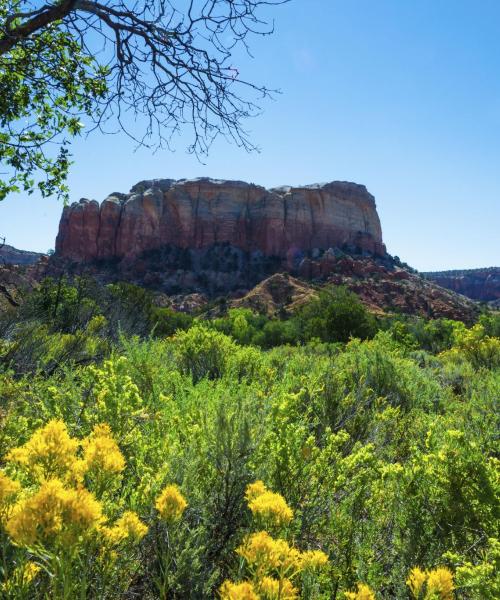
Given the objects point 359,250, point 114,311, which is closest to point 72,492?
point 114,311

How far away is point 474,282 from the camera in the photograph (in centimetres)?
13450

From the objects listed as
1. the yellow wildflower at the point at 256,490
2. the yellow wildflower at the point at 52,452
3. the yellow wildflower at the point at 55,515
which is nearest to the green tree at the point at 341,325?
the yellow wildflower at the point at 256,490

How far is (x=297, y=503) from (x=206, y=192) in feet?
297

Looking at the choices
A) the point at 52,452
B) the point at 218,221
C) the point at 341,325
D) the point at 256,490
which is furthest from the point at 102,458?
the point at 218,221

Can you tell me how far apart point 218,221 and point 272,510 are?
8582cm

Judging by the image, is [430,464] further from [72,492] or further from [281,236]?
[281,236]

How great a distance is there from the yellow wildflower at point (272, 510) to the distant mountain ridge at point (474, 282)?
136527 mm

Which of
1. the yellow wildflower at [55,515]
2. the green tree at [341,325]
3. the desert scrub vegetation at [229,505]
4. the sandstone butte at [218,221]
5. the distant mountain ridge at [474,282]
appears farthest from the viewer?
the distant mountain ridge at [474,282]

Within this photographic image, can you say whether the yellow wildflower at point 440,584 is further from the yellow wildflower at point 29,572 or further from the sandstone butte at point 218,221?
the sandstone butte at point 218,221

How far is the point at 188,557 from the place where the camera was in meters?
1.55

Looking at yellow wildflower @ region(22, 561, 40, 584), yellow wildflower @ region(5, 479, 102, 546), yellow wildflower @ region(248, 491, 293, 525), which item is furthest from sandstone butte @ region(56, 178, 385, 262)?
yellow wildflower @ region(5, 479, 102, 546)

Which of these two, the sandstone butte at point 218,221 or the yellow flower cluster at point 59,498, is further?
the sandstone butte at point 218,221

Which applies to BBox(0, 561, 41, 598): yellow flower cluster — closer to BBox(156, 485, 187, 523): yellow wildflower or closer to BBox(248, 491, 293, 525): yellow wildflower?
BBox(156, 485, 187, 523): yellow wildflower

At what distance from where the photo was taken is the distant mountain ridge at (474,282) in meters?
130
